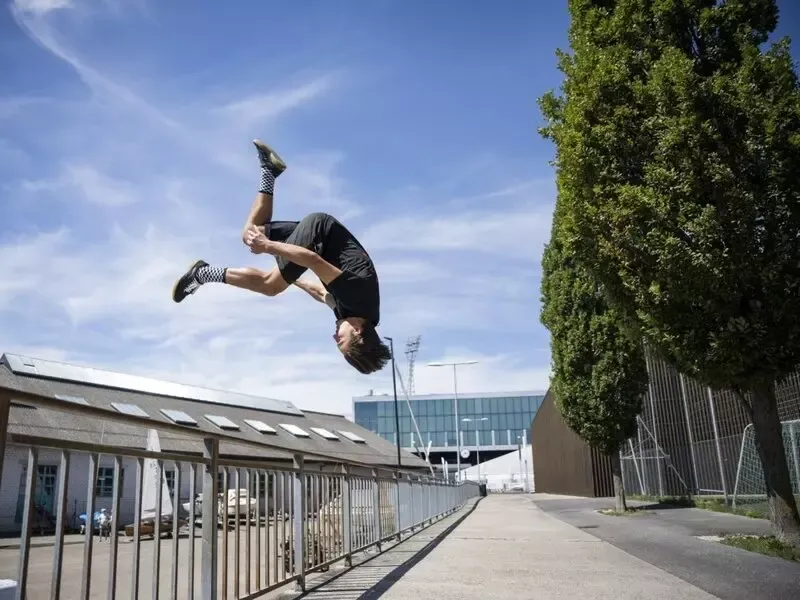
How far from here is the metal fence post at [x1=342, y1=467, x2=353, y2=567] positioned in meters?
7.36

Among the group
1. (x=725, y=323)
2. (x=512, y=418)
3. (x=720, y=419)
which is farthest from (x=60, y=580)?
(x=512, y=418)

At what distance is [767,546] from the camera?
7.73 m

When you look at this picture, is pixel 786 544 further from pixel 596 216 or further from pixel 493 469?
pixel 493 469

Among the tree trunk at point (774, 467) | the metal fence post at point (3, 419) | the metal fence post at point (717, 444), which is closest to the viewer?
the metal fence post at point (3, 419)

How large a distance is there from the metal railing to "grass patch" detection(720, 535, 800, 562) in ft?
15.9

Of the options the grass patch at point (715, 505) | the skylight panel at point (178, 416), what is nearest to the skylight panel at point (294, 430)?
the skylight panel at point (178, 416)

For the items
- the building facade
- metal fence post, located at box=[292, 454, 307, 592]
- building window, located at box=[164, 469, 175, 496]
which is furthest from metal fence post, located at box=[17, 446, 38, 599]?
the building facade

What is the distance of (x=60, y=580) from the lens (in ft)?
9.37

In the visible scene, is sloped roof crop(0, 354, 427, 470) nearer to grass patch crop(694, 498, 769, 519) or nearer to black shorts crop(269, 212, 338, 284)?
black shorts crop(269, 212, 338, 284)

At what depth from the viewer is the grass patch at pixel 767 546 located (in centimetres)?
727

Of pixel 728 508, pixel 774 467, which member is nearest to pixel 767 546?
pixel 774 467

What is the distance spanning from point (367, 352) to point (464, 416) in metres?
77.0

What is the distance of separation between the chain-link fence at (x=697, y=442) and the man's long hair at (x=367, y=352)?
233 inches

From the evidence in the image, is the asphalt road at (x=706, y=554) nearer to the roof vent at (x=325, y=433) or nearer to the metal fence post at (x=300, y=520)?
the metal fence post at (x=300, y=520)
